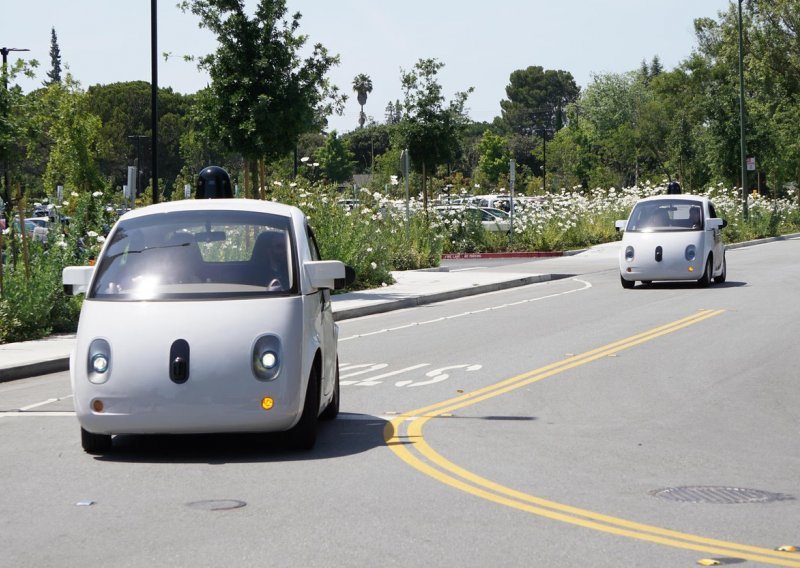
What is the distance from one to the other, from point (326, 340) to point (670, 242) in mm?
17377

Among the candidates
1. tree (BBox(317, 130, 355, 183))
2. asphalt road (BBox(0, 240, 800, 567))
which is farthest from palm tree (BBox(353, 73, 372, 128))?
asphalt road (BBox(0, 240, 800, 567))

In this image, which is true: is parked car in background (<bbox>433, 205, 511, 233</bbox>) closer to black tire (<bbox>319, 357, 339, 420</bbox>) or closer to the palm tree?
black tire (<bbox>319, 357, 339, 420</bbox>)

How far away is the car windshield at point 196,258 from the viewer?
31.6 feet

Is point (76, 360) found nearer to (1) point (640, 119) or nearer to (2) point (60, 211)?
(2) point (60, 211)

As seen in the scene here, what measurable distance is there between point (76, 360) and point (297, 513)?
8.60 ft

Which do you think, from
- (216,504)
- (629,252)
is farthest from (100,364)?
(629,252)

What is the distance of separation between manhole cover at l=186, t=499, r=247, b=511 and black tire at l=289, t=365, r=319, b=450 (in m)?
1.61

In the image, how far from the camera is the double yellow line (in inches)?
261

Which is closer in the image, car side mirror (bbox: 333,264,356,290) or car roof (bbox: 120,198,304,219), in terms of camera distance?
car roof (bbox: 120,198,304,219)

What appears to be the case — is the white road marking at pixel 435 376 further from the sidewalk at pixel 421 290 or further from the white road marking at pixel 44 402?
the sidewalk at pixel 421 290

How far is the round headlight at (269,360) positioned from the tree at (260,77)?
17208 millimetres

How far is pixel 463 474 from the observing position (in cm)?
864

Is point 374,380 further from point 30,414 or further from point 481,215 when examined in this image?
point 481,215

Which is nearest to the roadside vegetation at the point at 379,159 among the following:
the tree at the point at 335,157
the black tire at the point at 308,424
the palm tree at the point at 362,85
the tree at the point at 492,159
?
the black tire at the point at 308,424
